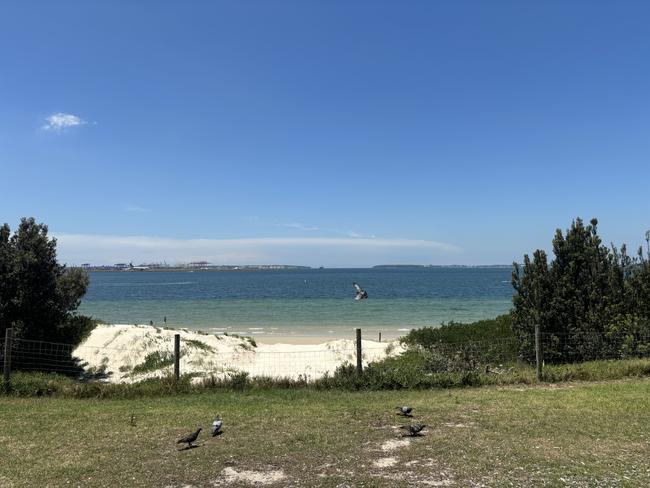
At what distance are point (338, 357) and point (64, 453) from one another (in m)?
13.4

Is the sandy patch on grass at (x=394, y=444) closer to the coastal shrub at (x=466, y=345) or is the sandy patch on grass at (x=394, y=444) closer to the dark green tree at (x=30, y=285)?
the coastal shrub at (x=466, y=345)

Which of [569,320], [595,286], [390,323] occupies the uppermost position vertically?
[595,286]

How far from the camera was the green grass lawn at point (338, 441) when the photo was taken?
6.16 meters

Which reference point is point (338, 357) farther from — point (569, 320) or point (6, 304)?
point (6, 304)

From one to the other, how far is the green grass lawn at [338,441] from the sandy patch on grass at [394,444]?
1cm

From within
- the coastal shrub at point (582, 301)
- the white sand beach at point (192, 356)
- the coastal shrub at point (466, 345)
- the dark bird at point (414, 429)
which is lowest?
the white sand beach at point (192, 356)

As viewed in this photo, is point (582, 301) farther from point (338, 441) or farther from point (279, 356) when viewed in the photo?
point (279, 356)

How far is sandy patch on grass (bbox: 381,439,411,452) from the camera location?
721cm

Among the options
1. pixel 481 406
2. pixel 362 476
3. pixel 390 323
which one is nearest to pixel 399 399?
pixel 481 406

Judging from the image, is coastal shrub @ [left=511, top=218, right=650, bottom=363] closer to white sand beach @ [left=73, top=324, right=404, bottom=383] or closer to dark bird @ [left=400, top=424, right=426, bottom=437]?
white sand beach @ [left=73, top=324, right=404, bottom=383]

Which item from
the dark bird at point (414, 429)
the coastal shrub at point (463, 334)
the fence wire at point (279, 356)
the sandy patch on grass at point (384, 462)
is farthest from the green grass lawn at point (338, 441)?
the coastal shrub at point (463, 334)

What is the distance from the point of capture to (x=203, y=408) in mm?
10164

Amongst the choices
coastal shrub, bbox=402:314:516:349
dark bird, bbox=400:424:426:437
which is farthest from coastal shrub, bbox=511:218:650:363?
dark bird, bbox=400:424:426:437

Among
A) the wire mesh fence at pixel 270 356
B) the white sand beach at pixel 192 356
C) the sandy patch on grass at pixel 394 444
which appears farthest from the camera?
the white sand beach at pixel 192 356
